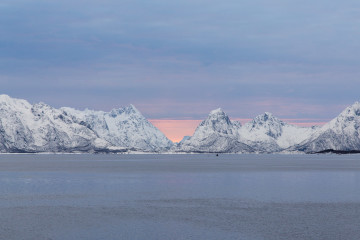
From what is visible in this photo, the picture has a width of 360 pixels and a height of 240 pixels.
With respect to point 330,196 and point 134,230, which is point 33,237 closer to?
point 134,230

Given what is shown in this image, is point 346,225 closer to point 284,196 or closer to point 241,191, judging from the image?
point 284,196

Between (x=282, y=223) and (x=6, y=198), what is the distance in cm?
4828

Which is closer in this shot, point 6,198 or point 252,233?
point 252,233

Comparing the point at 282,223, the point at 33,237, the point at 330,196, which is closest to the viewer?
the point at 33,237

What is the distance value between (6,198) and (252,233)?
48265mm

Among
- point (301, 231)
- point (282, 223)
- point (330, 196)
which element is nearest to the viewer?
point (301, 231)

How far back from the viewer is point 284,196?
293 ft

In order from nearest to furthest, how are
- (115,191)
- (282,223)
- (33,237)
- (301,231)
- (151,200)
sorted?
(33,237) → (301,231) → (282,223) → (151,200) → (115,191)

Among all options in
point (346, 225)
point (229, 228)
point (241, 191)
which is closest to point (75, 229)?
point (229, 228)

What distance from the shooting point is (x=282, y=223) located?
59.2m

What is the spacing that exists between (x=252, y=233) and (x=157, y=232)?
10.1m

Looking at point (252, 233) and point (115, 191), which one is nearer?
point (252, 233)

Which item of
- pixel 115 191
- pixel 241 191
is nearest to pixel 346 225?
pixel 241 191

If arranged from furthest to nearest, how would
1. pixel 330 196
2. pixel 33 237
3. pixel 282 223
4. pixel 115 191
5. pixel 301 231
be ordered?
pixel 115 191
pixel 330 196
pixel 282 223
pixel 301 231
pixel 33 237
